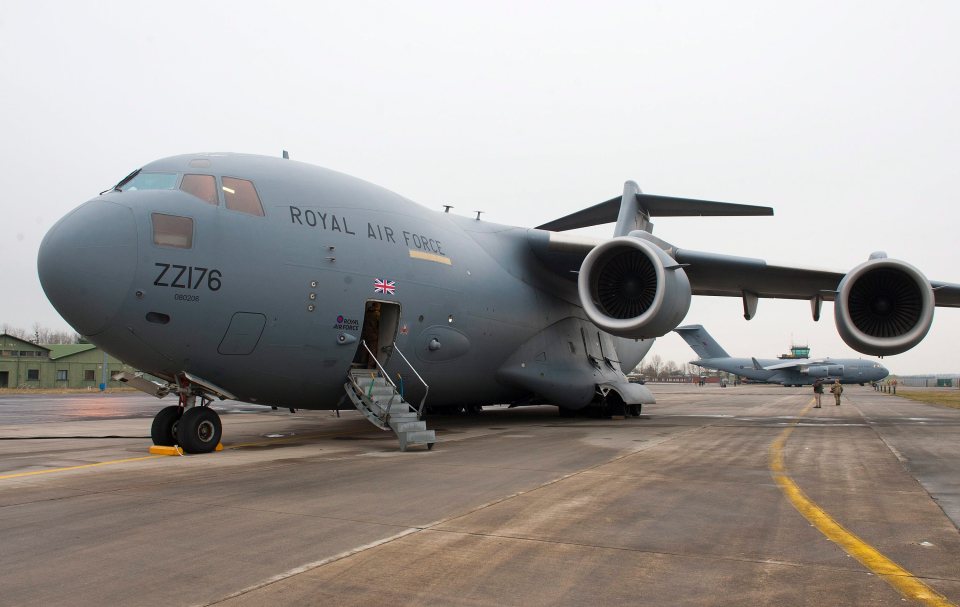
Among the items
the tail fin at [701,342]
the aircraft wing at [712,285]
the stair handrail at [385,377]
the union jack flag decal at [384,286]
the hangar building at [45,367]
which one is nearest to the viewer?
the stair handrail at [385,377]

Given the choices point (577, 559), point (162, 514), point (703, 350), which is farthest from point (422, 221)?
point (703, 350)

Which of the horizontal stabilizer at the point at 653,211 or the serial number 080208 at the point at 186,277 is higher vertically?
the horizontal stabilizer at the point at 653,211

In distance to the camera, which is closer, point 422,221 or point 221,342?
point 221,342

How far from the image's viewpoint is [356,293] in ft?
34.4

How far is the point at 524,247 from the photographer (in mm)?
15688

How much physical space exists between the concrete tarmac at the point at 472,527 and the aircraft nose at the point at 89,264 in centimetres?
188

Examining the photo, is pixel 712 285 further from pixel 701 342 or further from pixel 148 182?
pixel 701 342

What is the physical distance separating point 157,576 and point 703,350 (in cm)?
5854

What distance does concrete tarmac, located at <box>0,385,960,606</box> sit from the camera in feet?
11.3

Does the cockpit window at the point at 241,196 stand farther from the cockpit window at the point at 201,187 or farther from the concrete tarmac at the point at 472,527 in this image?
the concrete tarmac at the point at 472,527

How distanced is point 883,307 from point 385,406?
403 inches

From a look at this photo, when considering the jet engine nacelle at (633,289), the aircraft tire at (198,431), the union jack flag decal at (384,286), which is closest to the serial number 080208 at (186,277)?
the aircraft tire at (198,431)

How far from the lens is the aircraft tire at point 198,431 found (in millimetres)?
9078

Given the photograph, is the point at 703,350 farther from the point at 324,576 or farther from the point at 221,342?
the point at 324,576
